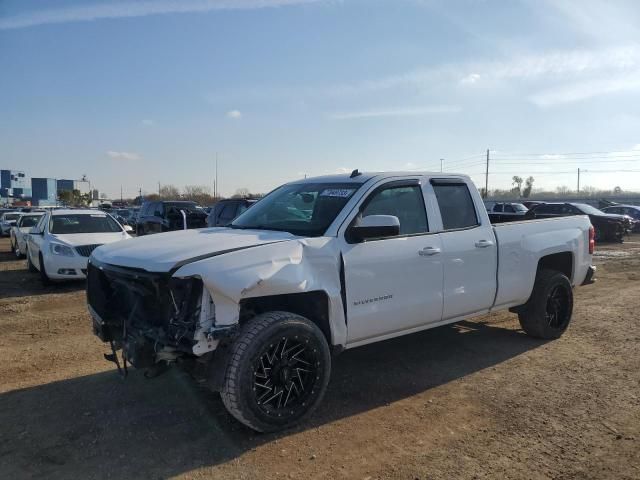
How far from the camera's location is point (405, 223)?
4.65 meters

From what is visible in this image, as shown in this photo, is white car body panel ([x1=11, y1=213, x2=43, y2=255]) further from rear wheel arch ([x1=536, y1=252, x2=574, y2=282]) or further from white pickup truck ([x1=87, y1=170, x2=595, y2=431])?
rear wheel arch ([x1=536, y1=252, x2=574, y2=282])

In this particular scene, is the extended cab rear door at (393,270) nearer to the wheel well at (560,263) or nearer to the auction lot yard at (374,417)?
the auction lot yard at (374,417)

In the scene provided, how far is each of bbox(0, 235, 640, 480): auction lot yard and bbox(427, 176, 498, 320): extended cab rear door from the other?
0.72 meters

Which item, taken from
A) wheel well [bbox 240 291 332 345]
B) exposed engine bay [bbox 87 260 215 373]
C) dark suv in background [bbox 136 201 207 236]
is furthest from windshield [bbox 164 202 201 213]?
wheel well [bbox 240 291 332 345]

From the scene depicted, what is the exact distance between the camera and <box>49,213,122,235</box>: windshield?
10656mm

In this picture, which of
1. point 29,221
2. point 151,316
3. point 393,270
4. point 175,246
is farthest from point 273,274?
point 29,221

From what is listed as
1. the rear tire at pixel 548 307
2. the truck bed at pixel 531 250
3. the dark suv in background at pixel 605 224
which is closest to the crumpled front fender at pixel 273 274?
the truck bed at pixel 531 250

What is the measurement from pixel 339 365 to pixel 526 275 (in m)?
2.37

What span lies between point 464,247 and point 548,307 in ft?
6.23

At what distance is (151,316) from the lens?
12.4 ft

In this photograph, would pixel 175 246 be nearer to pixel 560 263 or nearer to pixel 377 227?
pixel 377 227

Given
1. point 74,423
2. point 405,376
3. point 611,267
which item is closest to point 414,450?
point 405,376

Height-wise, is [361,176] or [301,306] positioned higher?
[361,176]

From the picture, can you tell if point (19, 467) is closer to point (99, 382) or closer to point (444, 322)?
point (99, 382)
